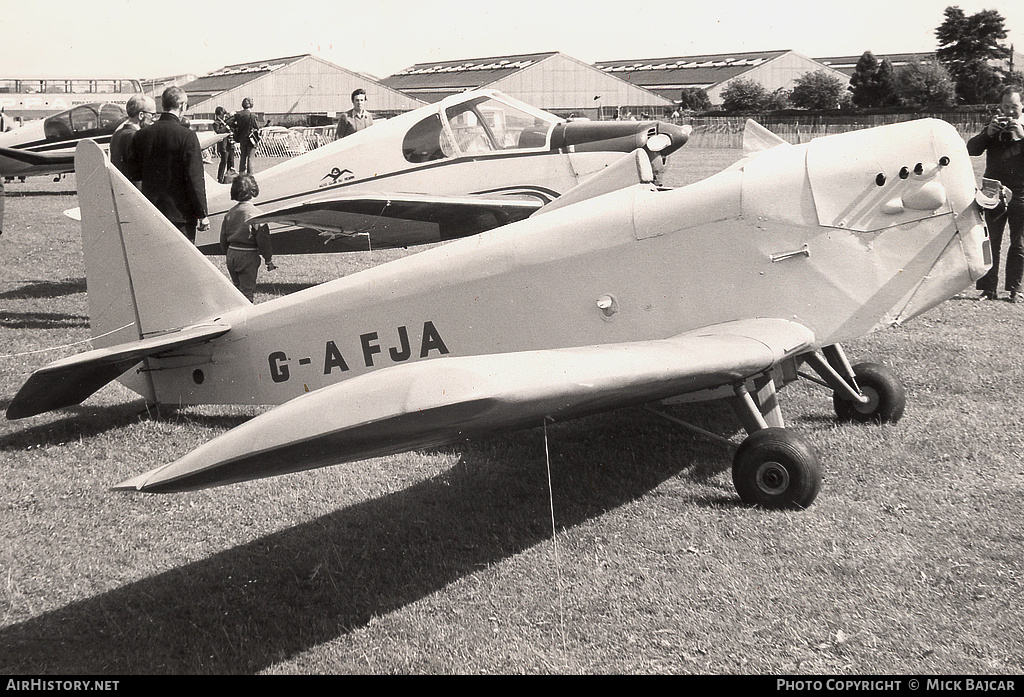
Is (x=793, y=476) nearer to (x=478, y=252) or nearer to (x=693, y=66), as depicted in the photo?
(x=478, y=252)

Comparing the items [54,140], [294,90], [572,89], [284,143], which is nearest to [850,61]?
[572,89]

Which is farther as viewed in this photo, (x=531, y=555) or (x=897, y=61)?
(x=897, y=61)

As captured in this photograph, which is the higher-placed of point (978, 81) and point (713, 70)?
point (713, 70)

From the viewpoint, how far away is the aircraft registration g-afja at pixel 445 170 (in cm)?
968

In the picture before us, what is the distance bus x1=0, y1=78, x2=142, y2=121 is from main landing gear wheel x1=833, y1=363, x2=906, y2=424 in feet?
112

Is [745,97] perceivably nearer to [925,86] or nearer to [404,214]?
[925,86]

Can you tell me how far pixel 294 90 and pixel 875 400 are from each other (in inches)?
2353

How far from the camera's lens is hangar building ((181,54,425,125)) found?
57.6m

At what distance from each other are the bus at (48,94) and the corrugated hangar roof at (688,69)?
4258 centimetres

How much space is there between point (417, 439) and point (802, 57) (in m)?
75.9

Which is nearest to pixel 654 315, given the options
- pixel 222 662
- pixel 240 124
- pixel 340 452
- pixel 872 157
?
pixel 872 157

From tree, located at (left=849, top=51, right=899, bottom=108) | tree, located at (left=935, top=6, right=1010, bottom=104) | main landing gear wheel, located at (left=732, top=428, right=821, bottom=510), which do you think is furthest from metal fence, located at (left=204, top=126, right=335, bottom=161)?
tree, located at (left=849, top=51, right=899, bottom=108)

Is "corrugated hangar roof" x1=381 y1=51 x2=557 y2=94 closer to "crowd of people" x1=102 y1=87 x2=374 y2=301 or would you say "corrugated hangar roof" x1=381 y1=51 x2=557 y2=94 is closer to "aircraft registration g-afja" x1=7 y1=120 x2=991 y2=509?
"crowd of people" x1=102 y1=87 x2=374 y2=301

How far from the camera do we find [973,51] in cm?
4131
